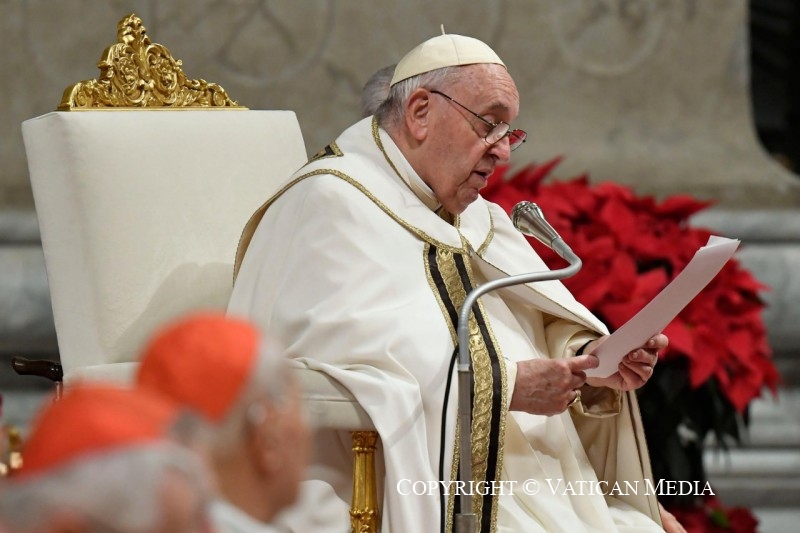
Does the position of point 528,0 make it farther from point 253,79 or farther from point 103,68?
point 103,68

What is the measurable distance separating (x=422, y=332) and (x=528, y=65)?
2.78m

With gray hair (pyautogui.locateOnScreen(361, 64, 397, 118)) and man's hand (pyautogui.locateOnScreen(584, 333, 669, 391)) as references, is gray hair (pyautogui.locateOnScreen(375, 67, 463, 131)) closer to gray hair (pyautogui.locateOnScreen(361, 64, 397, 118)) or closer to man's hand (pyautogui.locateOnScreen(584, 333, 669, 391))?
gray hair (pyautogui.locateOnScreen(361, 64, 397, 118))

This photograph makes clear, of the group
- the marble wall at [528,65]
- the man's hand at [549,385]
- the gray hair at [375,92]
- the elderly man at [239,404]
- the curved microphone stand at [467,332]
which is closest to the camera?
the elderly man at [239,404]

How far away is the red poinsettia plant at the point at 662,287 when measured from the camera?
3.96m

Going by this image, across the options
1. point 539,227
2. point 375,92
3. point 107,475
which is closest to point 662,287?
point 375,92

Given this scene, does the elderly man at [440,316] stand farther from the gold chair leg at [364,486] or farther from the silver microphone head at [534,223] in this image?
the silver microphone head at [534,223]

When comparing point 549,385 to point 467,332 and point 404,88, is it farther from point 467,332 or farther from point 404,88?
point 404,88

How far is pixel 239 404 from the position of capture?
110 cm

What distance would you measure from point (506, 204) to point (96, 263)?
4.80 feet

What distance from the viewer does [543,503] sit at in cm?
283

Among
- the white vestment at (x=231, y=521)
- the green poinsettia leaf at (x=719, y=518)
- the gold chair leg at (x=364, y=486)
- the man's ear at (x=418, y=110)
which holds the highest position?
the man's ear at (x=418, y=110)

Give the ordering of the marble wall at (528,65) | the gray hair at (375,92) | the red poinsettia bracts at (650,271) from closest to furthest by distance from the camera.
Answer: the gray hair at (375,92) < the red poinsettia bracts at (650,271) < the marble wall at (528,65)

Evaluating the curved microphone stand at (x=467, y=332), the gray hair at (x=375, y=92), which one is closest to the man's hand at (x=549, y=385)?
the curved microphone stand at (x=467, y=332)

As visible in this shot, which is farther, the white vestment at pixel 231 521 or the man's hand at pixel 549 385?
the man's hand at pixel 549 385
